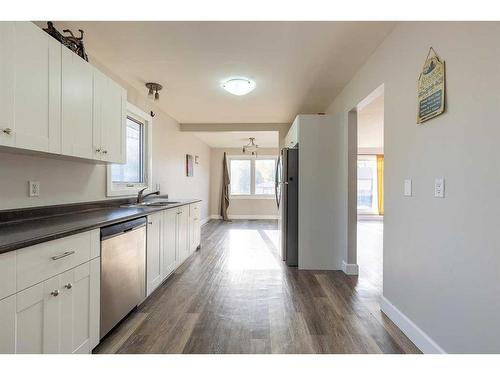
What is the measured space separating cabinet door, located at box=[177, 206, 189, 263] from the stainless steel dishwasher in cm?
95

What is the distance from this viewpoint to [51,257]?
125 centimetres

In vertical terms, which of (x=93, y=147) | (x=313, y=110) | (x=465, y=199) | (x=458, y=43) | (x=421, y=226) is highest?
(x=313, y=110)

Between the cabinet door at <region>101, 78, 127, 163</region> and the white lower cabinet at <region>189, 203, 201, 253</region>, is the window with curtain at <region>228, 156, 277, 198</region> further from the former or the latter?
the cabinet door at <region>101, 78, 127, 163</region>

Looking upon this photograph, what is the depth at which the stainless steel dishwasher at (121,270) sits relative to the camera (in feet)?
5.57

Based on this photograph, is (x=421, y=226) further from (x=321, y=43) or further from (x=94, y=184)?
(x=94, y=184)

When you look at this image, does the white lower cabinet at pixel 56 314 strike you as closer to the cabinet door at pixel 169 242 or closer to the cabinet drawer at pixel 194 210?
the cabinet door at pixel 169 242

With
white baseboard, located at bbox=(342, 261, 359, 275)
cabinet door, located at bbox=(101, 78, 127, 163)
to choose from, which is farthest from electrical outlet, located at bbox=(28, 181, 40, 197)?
white baseboard, located at bbox=(342, 261, 359, 275)

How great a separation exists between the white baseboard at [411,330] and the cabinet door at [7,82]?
2.68 metres

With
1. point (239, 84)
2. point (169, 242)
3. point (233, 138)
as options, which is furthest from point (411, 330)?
point (233, 138)

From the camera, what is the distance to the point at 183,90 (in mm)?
3336

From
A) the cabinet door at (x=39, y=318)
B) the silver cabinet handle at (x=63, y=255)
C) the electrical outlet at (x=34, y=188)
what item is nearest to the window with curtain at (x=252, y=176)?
the electrical outlet at (x=34, y=188)
